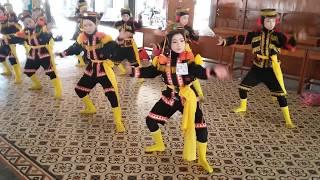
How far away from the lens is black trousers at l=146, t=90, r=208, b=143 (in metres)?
2.96

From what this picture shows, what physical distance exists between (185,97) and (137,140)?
962mm

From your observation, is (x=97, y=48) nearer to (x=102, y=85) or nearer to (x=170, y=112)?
(x=102, y=85)

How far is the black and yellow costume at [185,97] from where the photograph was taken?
2885mm

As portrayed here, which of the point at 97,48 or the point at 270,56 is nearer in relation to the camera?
the point at 97,48

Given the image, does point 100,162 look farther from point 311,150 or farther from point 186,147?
point 311,150

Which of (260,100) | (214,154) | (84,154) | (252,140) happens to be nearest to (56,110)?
(84,154)

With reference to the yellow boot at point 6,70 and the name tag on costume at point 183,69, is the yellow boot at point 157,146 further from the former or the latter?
the yellow boot at point 6,70

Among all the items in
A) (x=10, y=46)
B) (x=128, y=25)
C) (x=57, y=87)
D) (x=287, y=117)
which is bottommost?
(x=287, y=117)

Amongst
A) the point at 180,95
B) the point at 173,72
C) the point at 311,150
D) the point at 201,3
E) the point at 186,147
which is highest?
the point at 201,3

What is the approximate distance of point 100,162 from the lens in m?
3.12

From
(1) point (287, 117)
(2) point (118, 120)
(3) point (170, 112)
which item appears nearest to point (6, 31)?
(2) point (118, 120)

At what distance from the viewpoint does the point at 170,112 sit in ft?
10.2

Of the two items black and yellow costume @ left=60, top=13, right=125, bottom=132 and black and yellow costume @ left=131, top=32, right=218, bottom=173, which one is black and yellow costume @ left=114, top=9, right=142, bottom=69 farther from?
black and yellow costume @ left=131, top=32, right=218, bottom=173

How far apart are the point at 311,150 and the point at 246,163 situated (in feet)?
2.76
